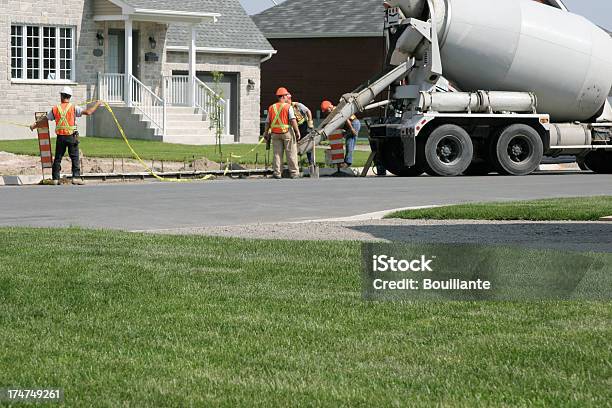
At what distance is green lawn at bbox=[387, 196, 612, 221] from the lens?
16.6 m

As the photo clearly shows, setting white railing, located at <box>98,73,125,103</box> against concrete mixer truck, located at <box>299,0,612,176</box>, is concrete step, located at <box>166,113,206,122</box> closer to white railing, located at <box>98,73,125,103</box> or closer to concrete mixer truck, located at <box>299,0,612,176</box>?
white railing, located at <box>98,73,125,103</box>

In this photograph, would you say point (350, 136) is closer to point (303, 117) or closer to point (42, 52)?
point (303, 117)

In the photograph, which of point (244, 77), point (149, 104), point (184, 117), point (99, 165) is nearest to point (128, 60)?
point (149, 104)

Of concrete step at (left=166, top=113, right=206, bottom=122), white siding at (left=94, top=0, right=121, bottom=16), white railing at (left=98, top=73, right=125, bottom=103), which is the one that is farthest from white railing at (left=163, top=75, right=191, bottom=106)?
white siding at (left=94, top=0, right=121, bottom=16)

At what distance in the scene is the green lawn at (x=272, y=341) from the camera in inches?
267

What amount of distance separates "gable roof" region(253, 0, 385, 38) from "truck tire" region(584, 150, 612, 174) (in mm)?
21965

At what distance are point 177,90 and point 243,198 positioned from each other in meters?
21.7

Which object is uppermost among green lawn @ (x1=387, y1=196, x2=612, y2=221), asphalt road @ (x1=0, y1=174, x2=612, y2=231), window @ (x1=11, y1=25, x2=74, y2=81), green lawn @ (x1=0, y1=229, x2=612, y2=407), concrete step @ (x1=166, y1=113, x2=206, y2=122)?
window @ (x1=11, y1=25, x2=74, y2=81)

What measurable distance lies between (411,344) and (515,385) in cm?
115

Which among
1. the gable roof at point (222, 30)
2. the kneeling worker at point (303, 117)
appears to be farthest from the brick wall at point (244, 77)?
the kneeling worker at point (303, 117)

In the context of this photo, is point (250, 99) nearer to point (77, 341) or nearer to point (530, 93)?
point (530, 93)

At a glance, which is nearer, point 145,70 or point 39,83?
point 39,83

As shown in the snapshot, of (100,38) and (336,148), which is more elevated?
(100,38)

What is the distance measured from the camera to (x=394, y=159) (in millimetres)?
29078
